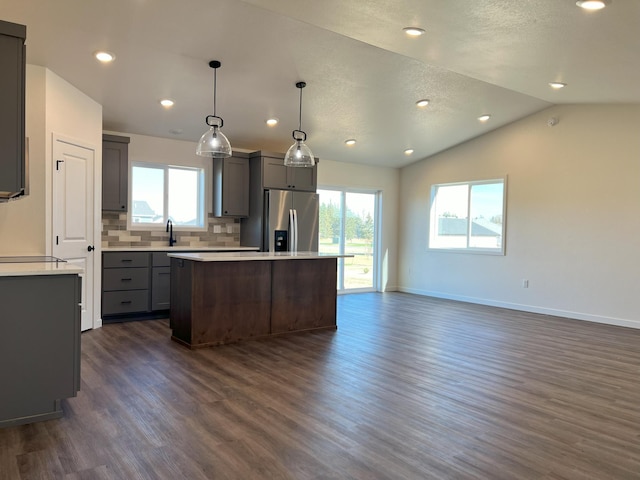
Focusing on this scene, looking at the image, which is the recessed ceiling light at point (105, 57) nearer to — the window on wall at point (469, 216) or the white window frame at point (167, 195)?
the white window frame at point (167, 195)

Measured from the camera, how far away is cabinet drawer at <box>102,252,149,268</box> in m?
5.30

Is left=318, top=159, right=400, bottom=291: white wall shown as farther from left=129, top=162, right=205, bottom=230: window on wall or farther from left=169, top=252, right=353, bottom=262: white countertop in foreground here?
left=169, top=252, right=353, bottom=262: white countertop in foreground

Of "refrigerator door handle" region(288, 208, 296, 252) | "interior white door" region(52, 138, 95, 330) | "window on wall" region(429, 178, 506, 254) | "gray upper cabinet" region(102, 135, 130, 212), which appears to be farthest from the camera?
"window on wall" region(429, 178, 506, 254)

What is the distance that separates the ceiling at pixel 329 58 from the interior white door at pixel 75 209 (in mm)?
733

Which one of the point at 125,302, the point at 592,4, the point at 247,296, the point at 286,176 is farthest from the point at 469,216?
the point at 125,302

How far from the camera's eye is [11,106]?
262 centimetres

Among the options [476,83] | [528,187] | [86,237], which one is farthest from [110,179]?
[528,187]

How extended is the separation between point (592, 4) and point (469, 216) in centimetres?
497

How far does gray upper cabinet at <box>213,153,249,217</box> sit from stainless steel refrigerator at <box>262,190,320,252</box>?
15.8 inches

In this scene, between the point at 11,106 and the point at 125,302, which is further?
the point at 125,302

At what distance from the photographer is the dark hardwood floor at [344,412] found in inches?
85.1

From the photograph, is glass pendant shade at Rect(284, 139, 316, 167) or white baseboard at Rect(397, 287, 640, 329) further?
white baseboard at Rect(397, 287, 640, 329)

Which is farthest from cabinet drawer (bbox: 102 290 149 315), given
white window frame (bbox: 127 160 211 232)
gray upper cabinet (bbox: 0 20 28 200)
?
gray upper cabinet (bbox: 0 20 28 200)

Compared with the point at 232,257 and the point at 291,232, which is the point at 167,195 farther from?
the point at 232,257
